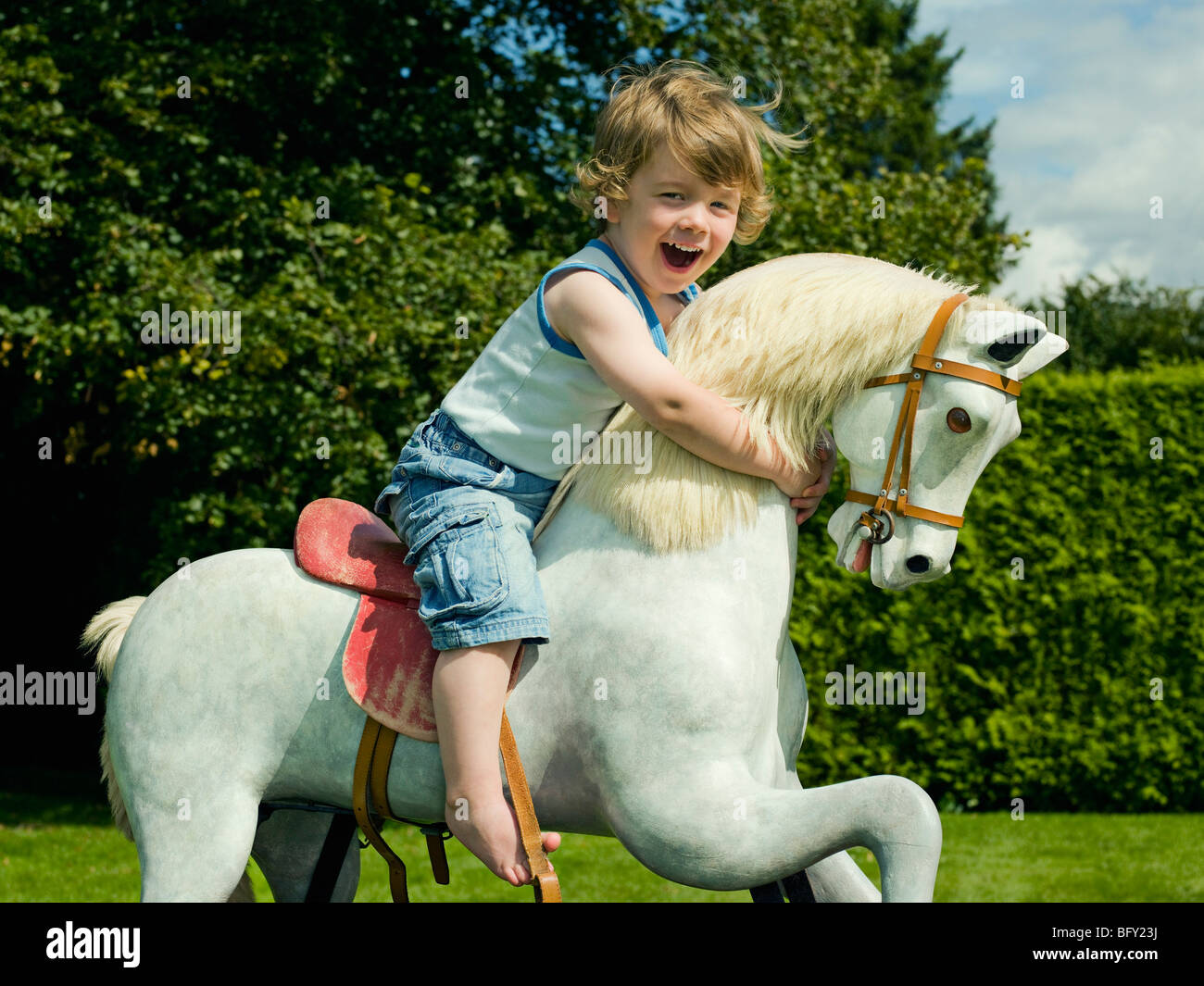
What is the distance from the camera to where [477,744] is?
7.61ft

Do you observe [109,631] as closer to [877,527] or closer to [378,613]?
[378,613]

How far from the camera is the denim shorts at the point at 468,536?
233 cm

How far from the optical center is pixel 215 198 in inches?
315

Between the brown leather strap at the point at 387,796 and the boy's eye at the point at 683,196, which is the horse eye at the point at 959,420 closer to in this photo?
the boy's eye at the point at 683,196

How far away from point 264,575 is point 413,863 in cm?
545

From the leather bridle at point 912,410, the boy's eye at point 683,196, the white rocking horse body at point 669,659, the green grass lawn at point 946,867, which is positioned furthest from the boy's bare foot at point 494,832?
the green grass lawn at point 946,867

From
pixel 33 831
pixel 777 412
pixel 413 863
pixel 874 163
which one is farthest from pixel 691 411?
pixel 874 163

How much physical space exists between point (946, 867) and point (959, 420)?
18.0 ft

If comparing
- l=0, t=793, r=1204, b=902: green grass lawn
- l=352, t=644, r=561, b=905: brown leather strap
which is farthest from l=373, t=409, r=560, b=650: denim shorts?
l=0, t=793, r=1204, b=902: green grass lawn

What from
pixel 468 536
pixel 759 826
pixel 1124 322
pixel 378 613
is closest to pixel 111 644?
pixel 378 613

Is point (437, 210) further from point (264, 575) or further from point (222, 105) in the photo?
point (264, 575)

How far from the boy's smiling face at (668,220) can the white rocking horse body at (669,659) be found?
103 mm

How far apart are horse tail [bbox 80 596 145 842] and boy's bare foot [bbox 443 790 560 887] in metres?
1.01

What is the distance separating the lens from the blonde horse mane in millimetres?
2369
